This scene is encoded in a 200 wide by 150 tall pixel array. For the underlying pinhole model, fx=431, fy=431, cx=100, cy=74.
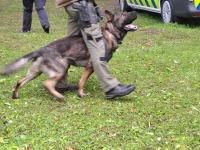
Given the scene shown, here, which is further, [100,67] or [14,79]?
[14,79]

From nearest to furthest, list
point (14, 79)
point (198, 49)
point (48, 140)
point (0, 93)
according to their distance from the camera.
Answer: point (48, 140) → point (0, 93) → point (14, 79) → point (198, 49)

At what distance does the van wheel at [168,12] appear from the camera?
10500 millimetres

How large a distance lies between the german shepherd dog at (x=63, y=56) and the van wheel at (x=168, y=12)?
5497 mm

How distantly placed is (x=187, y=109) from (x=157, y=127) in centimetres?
63

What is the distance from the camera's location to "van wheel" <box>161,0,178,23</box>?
10500mm

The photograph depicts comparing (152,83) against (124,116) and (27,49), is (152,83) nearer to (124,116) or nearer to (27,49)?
(124,116)

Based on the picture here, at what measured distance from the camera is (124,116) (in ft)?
14.9

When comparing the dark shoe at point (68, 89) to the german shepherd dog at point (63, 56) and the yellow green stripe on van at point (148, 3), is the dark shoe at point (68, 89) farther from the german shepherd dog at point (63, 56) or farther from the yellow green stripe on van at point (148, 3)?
the yellow green stripe on van at point (148, 3)

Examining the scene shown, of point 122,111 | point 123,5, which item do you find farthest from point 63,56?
point 123,5

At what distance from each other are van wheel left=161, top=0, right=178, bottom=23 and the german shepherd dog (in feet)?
18.0

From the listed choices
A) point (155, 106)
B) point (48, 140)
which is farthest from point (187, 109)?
point (48, 140)

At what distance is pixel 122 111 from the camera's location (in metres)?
4.65

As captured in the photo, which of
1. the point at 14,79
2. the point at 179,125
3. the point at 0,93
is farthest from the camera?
the point at 14,79

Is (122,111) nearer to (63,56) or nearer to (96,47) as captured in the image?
(96,47)
